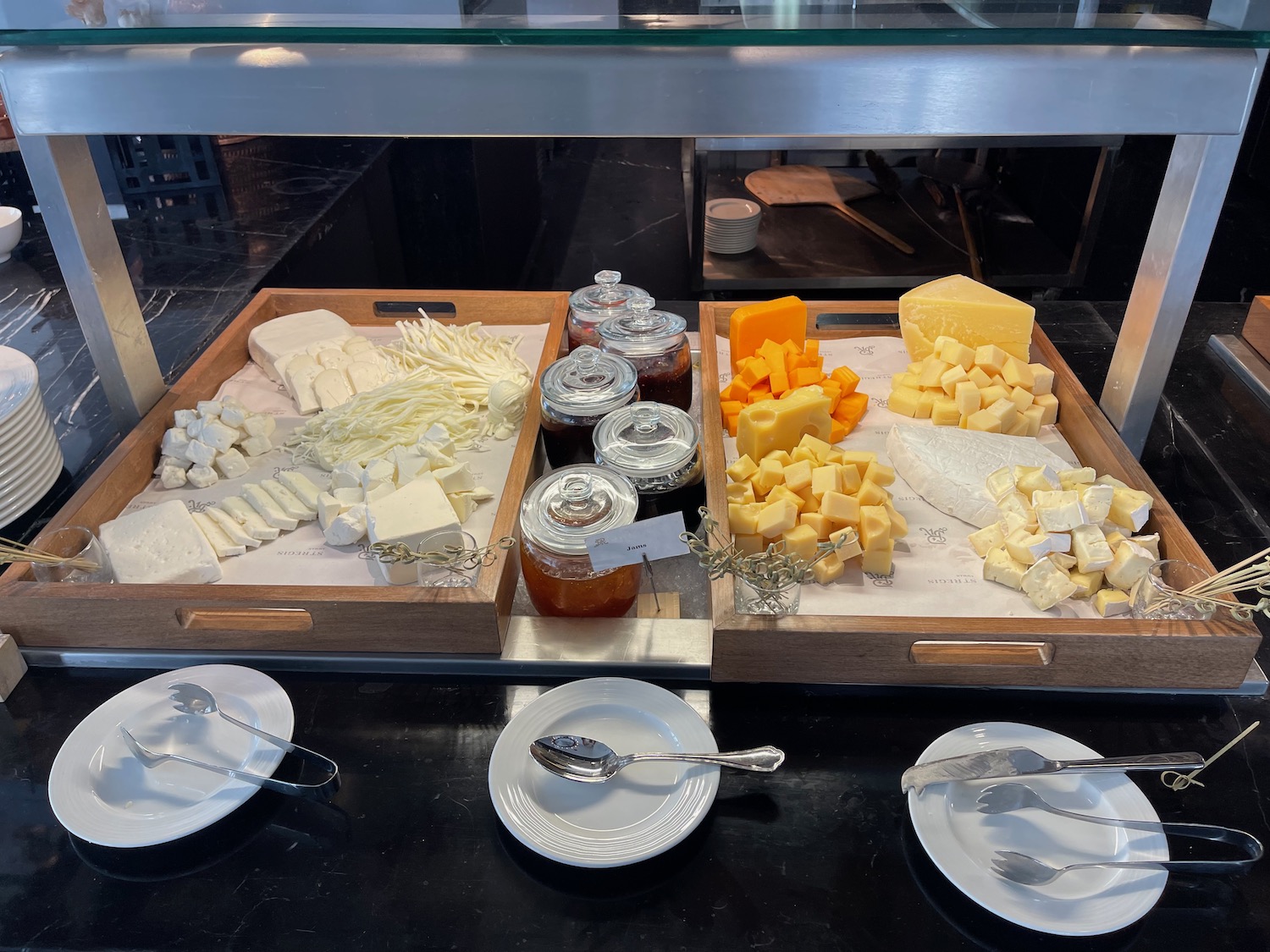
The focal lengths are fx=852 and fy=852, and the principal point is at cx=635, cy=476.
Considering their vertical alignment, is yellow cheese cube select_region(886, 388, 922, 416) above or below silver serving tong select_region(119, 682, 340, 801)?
above

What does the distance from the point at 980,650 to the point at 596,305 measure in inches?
32.0

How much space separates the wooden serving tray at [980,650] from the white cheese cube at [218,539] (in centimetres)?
65

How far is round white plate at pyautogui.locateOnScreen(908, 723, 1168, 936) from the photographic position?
0.76 m

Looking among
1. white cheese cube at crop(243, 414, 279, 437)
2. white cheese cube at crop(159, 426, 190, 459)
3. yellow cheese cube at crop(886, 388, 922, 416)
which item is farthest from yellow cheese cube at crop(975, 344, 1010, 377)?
white cheese cube at crop(159, 426, 190, 459)

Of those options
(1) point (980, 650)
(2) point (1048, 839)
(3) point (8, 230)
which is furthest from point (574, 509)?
(3) point (8, 230)

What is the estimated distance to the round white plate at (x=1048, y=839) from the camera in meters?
0.76

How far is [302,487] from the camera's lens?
122 centimetres

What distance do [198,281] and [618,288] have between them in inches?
41.8

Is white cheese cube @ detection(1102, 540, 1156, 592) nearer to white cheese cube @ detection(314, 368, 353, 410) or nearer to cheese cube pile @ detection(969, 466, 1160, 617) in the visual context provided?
cheese cube pile @ detection(969, 466, 1160, 617)

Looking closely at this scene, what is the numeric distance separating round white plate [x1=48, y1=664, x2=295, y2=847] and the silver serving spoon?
0.94 ft

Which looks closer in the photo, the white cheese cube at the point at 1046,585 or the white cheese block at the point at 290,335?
the white cheese cube at the point at 1046,585

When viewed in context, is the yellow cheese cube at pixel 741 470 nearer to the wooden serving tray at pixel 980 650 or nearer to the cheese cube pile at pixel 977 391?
the wooden serving tray at pixel 980 650

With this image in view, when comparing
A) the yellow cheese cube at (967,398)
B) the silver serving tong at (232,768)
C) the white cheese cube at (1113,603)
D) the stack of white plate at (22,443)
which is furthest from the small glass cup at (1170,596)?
the stack of white plate at (22,443)

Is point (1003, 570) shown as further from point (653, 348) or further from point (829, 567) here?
point (653, 348)
